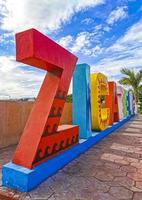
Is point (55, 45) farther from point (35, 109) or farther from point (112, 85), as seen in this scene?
point (112, 85)

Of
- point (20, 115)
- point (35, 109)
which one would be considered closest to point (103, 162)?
point (35, 109)

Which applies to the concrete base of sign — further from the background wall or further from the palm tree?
the palm tree

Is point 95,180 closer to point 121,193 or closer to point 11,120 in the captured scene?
point 121,193

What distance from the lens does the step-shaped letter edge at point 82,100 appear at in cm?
516

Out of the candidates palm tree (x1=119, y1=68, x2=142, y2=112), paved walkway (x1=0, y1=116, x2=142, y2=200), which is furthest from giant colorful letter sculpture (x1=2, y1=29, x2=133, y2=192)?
palm tree (x1=119, y1=68, x2=142, y2=112)

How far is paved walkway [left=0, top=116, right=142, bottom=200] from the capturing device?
8.46ft

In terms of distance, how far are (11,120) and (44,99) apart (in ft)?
9.60

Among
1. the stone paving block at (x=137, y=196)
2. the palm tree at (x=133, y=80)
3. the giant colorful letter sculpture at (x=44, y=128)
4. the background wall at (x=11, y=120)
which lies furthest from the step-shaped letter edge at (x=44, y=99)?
the palm tree at (x=133, y=80)

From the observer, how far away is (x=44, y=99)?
3418 mm

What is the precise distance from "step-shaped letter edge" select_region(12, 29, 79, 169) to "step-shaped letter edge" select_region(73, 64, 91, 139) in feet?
4.10

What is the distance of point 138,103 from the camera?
73.1 ft

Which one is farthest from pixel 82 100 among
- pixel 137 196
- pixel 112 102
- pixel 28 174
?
pixel 112 102

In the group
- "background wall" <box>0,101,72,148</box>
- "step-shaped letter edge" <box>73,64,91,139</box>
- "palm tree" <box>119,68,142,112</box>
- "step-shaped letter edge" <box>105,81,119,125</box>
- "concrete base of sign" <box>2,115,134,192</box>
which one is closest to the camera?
"concrete base of sign" <box>2,115,134,192</box>

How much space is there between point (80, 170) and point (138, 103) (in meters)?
20.2
